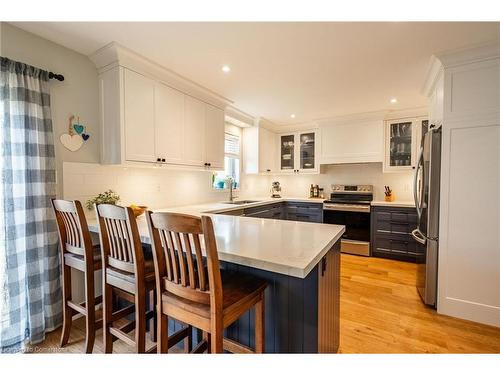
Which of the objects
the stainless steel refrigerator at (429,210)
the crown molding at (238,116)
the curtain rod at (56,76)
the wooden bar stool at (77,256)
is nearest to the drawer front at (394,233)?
the stainless steel refrigerator at (429,210)

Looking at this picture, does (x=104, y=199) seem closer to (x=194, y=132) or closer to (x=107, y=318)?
(x=107, y=318)

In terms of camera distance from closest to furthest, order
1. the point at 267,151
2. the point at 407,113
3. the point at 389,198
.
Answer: the point at 407,113 < the point at 389,198 < the point at 267,151

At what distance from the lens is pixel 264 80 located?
2635 millimetres

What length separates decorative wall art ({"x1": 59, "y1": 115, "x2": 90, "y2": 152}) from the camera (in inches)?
78.7

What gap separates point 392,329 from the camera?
1.95 metres

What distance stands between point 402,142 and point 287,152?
1992mm

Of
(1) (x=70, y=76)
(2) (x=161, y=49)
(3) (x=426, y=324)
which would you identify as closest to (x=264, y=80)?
(2) (x=161, y=49)

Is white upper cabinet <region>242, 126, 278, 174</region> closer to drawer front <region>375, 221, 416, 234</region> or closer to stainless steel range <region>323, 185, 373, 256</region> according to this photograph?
stainless steel range <region>323, 185, 373, 256</region>

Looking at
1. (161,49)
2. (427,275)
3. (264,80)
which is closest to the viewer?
(161,49)

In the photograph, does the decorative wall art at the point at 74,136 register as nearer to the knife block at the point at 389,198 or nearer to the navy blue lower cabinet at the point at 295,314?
the navy blue lower cabinet at the point at 295,314

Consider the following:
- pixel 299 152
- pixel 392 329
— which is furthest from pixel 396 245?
pixel 299 152

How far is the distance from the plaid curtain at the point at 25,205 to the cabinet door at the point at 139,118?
546 mm
